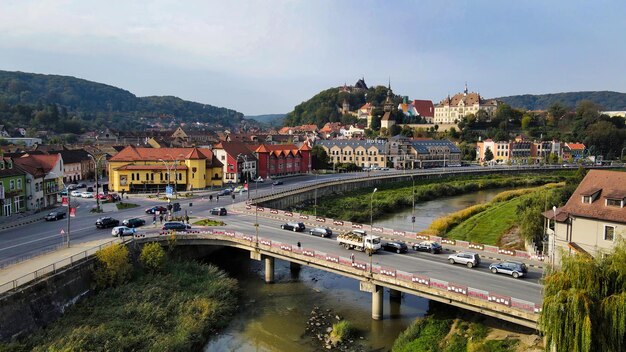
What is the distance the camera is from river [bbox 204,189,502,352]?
28969mm

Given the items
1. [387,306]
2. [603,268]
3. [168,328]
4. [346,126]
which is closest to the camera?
[603,268]

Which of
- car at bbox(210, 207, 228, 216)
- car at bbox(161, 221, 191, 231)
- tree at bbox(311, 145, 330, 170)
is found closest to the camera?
car at bbox(161, 221, 191, 231)

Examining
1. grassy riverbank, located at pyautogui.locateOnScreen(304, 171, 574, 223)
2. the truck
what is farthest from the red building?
the truck


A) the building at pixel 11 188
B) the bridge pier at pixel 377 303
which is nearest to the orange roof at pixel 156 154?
the building at pixel 11 188

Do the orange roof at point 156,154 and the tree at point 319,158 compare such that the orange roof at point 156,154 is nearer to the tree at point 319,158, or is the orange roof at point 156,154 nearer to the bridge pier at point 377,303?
the tree at point 319,158

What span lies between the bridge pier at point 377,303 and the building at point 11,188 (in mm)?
37977

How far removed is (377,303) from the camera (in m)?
31.4

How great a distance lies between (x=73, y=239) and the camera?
40.4 m

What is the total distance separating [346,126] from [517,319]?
573 ft

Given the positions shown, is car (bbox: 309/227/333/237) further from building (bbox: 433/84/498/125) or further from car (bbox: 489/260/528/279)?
building (bbox: 433/84/498/125)

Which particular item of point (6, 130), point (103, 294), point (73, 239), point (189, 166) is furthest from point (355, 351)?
point (6, 130)

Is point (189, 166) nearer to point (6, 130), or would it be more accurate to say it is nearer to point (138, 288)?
point (138, 288)

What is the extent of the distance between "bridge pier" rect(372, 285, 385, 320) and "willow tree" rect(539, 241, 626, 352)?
493 inches

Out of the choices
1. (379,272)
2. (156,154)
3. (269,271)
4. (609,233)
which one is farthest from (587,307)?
(156,154)
